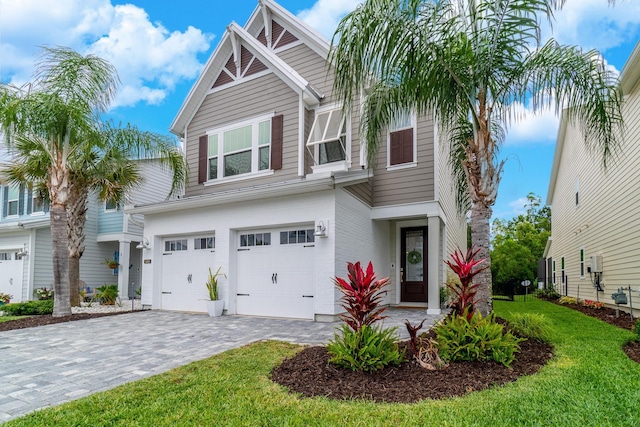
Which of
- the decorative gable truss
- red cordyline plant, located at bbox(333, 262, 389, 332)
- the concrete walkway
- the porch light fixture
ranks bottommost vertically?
the concrete walkway

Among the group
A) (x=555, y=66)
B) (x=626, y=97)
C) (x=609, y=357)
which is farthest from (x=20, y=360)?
(x=626, y=97)

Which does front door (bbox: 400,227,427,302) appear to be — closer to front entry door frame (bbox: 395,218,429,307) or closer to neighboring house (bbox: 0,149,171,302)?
front entry door frame (bbox: 395,218,429,307)

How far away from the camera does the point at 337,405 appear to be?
366 centimetres

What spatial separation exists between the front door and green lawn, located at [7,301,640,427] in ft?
23.2

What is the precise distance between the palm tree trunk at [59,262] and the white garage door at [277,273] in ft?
14.8

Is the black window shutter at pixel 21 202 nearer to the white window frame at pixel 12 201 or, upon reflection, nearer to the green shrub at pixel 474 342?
the white window frame at pixel 12 201

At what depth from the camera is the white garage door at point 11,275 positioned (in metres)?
16.9

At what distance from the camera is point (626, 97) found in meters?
10.6

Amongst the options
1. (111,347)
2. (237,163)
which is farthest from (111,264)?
(111,347)

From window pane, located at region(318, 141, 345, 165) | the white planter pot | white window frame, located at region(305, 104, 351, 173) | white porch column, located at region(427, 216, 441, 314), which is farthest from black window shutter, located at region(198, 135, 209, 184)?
white porch column, located at region(427, 216, 441, 314)

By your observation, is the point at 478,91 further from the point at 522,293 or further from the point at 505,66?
the point at 522,293

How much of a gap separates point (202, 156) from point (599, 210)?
1306 centimetres

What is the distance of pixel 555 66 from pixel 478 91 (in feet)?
4.36

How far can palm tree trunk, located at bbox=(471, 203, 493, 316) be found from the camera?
5.74 m
